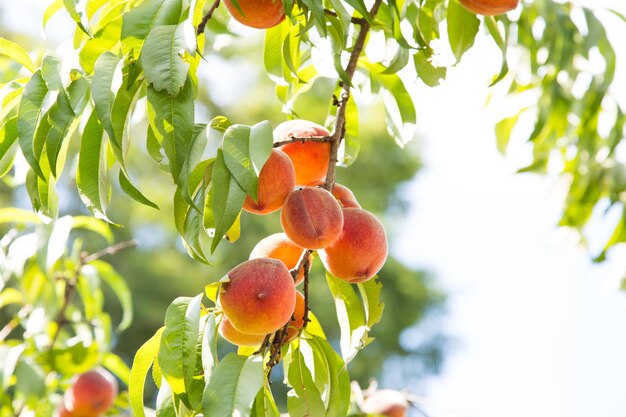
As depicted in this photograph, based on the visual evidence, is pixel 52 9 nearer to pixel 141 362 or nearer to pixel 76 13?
pixel 76 13

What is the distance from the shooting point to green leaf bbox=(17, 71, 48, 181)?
1.79ft

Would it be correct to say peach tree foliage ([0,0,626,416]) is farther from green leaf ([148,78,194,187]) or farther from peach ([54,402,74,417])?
peach ([54,402,74,417])

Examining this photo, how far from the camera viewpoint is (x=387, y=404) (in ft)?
3.83

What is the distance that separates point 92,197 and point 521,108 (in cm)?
100

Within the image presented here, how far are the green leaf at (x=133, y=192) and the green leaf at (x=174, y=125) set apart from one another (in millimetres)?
37

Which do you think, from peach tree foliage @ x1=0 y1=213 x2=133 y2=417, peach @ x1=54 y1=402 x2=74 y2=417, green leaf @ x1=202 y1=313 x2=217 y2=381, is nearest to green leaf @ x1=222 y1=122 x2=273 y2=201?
green leaf @ x1=202 y1=313 x2=217 y2=381

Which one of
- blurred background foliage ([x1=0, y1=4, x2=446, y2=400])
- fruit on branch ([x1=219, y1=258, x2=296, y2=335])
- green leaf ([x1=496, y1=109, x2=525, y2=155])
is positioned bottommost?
blurred background foliage ([x1=0, y1=4, x2=446, y2=400])

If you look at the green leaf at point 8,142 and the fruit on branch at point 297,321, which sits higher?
the green leaf at point 8,142

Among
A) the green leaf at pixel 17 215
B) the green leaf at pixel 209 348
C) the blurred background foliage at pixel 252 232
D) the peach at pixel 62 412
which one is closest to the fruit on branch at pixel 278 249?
the green leaf at pixel 209 348

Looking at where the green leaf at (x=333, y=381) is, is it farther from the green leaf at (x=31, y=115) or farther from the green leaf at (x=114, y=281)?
the green leaf at (x=114, y=281)

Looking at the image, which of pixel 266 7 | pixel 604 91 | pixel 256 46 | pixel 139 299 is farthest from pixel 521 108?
pixel 256 46

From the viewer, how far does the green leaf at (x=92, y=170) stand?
0.56 metres

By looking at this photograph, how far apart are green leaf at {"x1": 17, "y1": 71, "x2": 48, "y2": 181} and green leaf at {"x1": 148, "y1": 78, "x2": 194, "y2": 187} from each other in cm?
10

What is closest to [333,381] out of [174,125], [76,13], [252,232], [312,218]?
[312,218]
